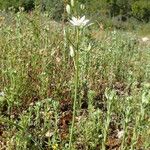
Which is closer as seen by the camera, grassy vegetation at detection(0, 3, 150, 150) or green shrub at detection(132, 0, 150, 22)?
grassy vegetation at detection(0, 3, 150, 150)

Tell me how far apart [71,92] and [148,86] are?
151 centimetres

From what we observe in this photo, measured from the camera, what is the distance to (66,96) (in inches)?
184

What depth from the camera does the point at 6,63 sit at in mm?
4828

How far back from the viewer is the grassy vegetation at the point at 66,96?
133 inches

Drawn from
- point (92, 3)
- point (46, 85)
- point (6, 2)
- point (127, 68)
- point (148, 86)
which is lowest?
point (92, 3)

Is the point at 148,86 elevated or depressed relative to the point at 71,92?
elevated

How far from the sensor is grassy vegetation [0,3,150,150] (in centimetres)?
337

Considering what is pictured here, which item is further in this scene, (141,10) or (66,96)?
(141,10)

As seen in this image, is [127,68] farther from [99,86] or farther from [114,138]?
[114,138]

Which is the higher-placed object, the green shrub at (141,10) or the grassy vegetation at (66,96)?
the grassy vegetation at (66,96)

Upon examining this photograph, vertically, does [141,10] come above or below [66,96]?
below

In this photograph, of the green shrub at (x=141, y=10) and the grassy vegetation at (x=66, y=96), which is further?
the green shrub at (x=141, y=10)

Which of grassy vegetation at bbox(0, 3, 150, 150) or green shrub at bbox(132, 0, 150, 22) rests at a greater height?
grassy vegetation at bbox(0, 3, 150, 150)

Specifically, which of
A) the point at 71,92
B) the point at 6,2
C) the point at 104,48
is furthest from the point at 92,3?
the point at 71,92
